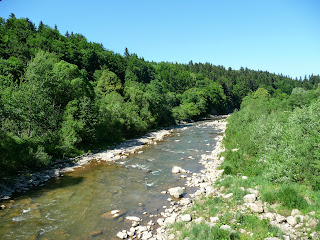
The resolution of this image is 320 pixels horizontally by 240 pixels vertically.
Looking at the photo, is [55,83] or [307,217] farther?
[55,83]

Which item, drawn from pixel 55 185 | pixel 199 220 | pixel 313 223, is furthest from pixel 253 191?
pixel 55 185

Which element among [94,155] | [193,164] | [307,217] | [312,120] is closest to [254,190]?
[307,217]

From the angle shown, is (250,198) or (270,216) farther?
(250,198)

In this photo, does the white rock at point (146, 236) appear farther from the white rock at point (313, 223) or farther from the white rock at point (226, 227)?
the white rock at point (313, 223)

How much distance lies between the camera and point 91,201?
15.6m

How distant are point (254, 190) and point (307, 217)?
3792mm

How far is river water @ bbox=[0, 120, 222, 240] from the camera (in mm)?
11797

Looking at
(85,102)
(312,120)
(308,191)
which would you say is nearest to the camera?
(308,191)

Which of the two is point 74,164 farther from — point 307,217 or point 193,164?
point 307,217

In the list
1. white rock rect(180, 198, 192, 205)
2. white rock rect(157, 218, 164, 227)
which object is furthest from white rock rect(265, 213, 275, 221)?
white rock rect(157, 218, 164, 227)

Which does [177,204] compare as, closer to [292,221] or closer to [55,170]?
[292,221]

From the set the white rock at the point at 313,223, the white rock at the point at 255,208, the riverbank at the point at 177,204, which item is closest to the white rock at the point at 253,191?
the white rock at the point at 255,208

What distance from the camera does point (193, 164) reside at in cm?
2511

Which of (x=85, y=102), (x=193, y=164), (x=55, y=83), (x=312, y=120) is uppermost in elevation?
(x=55, y=83)
